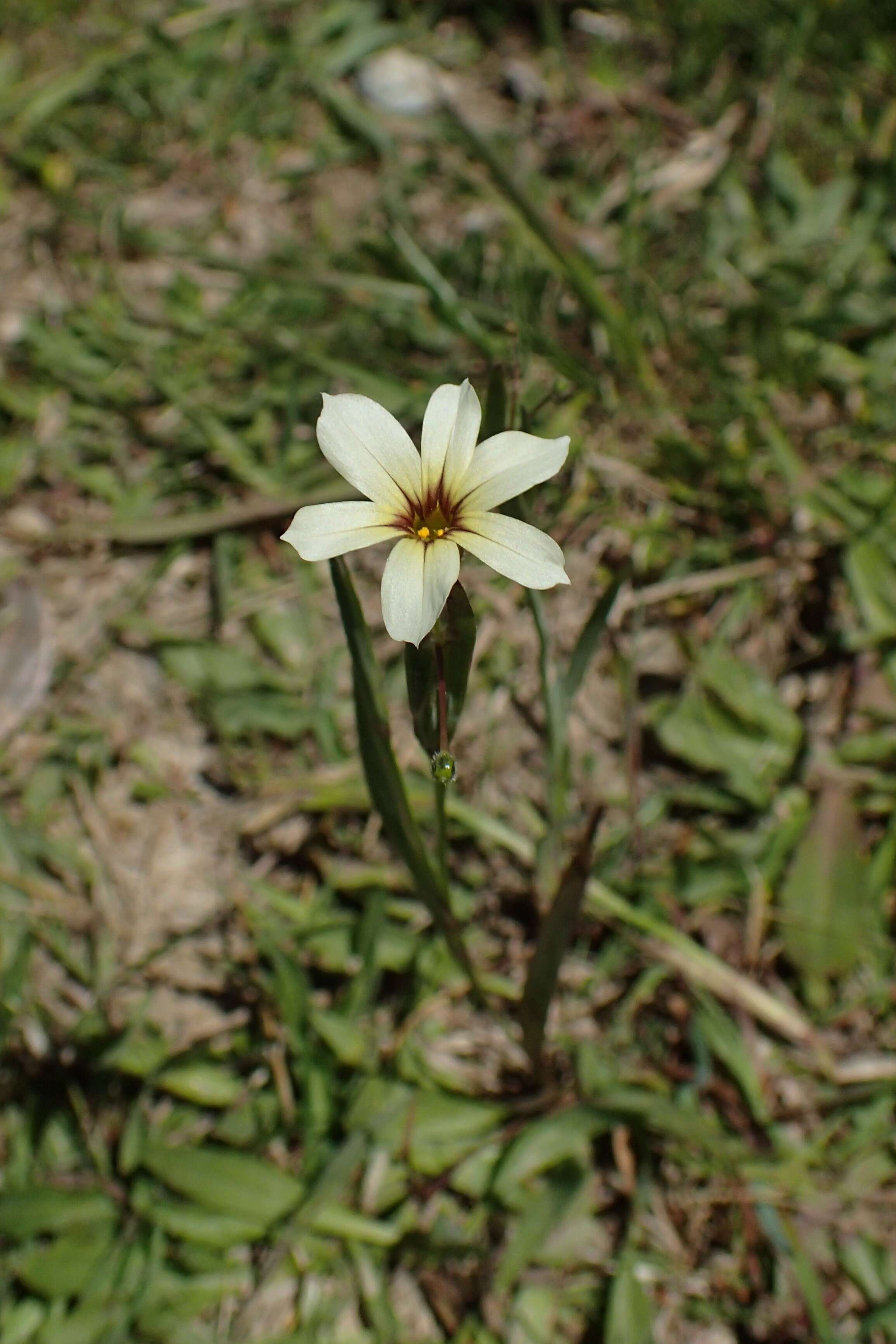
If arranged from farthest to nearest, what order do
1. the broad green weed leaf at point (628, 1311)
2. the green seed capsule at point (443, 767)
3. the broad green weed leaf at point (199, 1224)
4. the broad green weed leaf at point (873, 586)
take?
the broad green weed leaf at point (873, 586)
the broad green weed leaf at point (199, 1224)
the broad green weed leaf at point (628, 1311)
the green seed capsule at point (443, 767)

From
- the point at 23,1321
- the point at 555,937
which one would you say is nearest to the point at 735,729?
the point at 555,937

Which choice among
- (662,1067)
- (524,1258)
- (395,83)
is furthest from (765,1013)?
(395,83)

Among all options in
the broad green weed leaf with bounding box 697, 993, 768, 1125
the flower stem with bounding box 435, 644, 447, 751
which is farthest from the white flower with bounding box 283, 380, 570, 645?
the broad green weed leaf with bounding box 697, 993, 768, 1125

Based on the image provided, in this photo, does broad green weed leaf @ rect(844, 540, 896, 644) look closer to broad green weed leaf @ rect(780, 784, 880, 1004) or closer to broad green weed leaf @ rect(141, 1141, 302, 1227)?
broad green weed leaf @ rect(780, 784, 880, 1004)

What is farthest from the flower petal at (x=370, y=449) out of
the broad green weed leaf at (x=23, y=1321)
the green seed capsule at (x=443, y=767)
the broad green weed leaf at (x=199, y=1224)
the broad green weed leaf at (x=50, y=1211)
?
the broad green weed leaf at (x=23, y=1321)

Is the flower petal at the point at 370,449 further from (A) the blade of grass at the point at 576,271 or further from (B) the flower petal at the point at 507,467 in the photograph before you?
(A) the blade of grass at the point at 576,271

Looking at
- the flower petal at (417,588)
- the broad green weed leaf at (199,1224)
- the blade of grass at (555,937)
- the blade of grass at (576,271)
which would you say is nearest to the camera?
the flower petal at (417,588)
